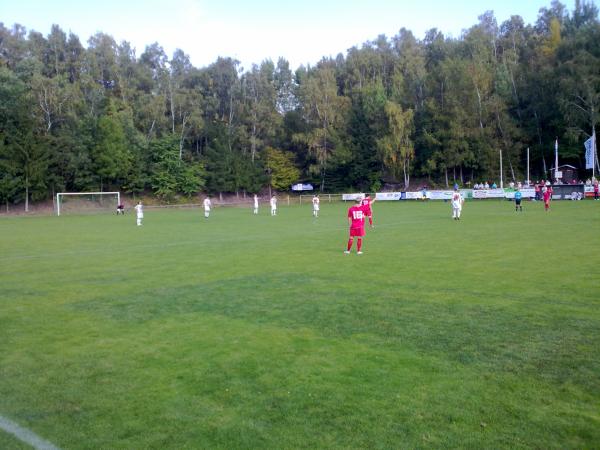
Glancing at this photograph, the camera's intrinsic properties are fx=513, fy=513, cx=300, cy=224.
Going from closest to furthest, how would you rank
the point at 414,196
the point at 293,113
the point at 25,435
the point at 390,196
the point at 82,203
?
the point at 25,435 → the point at 82,203 → the point at 414,196 → the point at 390,196 → the point at 293,113

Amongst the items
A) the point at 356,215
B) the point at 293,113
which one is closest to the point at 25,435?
the point at 356,215

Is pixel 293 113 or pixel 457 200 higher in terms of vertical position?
pixel 293 113

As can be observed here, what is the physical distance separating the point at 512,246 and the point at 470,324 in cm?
991

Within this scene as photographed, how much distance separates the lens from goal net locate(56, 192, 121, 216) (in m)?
58.0

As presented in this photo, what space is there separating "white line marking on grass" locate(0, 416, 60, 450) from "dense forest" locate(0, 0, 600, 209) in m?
61.5

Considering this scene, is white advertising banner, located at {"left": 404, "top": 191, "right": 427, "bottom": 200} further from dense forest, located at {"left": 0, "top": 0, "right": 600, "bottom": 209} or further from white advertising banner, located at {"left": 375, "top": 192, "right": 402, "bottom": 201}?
dense forest, located at {"left": 0, "top": 0, "right": 600, "bottom": 209}

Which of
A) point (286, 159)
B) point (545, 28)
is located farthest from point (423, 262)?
point (545, 28)

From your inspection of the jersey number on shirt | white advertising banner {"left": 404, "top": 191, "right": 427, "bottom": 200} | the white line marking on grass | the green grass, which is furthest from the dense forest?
the white line marking on grass

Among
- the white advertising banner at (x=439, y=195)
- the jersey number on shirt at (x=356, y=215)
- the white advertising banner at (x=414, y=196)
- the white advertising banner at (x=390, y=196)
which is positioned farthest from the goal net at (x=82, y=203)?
the jersey number on shirt at (x=356, y=215)

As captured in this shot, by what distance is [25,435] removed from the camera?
4.73 m

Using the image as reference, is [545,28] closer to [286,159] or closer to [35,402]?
[286,159]

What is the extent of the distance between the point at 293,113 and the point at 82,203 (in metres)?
39.1

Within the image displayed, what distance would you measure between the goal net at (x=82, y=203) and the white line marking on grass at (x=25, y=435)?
183ft

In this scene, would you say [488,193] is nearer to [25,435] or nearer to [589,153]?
[589,153]
